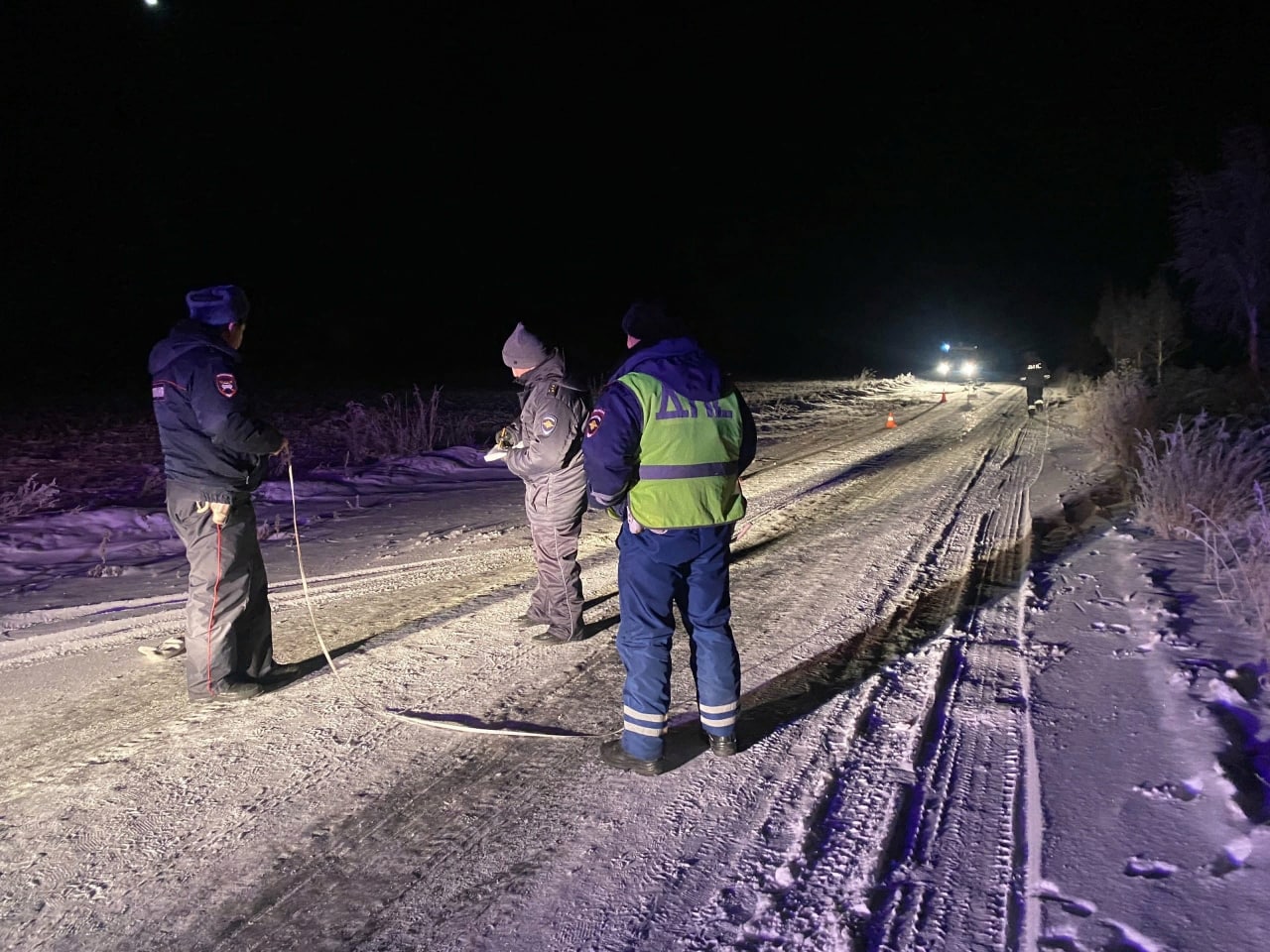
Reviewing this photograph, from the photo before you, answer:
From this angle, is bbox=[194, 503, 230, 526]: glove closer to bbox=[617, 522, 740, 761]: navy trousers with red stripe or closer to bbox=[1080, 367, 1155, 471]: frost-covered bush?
bbox=[617, 522, 740, 761]: navy trousers with red stripe

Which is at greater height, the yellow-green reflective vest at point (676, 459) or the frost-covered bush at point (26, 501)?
the yellow-green reflective vest at point (676, 459)

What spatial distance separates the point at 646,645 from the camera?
3.71 meters

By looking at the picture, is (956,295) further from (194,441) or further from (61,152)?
(194,441)

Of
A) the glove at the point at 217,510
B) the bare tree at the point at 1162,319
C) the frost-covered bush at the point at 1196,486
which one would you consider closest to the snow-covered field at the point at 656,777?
the frost-covered bush at the point at 1196,486

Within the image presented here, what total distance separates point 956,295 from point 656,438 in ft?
456

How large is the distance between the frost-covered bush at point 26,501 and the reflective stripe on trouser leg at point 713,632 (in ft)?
26.2

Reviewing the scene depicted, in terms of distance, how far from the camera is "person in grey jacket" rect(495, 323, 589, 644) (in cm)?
508

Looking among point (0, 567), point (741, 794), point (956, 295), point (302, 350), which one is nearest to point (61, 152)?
point (302, 350)

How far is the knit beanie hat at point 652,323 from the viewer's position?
3.81 meters

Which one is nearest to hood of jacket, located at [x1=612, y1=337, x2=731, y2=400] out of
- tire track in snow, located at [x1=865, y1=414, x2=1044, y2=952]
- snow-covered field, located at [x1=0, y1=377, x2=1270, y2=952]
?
snow-covered field, located at [x1=0, y1=377, x2=1270, y2=952]

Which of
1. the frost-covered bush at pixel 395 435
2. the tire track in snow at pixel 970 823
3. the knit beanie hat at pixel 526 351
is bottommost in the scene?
the tire track in snow at pixel 970 823

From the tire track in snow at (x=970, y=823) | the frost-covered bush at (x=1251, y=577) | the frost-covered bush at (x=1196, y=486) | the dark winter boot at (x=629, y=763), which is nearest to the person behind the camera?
the tire track in snow at (x=970, y=823)

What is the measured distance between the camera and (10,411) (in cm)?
2020

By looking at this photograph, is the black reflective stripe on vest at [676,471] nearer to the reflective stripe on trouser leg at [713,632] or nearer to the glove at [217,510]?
the reflective stripe on trouser leg at [713,632]
